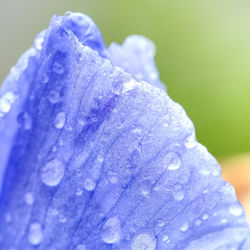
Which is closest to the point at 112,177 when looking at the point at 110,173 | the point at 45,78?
the point at 110,173

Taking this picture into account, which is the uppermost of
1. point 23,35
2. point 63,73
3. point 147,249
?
point 23,35

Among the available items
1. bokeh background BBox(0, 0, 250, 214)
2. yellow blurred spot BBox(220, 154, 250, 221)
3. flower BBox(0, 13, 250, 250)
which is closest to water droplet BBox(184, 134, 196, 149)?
flower BBox(0, 13, 250, 250)

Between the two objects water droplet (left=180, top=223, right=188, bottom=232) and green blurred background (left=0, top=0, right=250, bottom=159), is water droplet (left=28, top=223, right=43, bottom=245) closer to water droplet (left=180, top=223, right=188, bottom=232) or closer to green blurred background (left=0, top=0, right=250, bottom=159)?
water droplet (left=180, top=223, right=188, bottom=232)

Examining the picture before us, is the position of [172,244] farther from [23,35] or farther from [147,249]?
[23,35]

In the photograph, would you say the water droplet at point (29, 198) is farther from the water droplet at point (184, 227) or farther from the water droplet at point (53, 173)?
the water droplet at point (184, 227)

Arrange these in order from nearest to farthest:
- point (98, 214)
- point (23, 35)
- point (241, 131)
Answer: point (98, 214)
point (241, 131)
point (23, 35)

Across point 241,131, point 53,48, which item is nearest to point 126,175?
point 53,48
